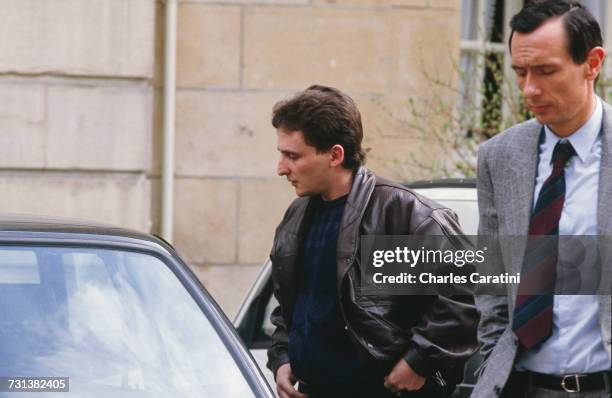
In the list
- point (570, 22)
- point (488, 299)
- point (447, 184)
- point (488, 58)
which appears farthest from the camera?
point (488, 58)

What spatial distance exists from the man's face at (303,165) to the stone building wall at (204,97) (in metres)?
5.63

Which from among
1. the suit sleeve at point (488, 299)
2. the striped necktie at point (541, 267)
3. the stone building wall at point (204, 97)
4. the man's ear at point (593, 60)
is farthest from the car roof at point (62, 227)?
the stone building wall at point (204, 97)

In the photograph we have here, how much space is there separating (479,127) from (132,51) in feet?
8.40

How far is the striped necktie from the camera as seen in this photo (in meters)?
3.45

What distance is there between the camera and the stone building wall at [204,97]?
9266mm

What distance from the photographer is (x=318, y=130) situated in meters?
3.84

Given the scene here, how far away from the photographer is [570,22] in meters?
3.56

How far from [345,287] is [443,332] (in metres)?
0.31

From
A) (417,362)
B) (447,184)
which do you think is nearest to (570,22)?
(417,362)

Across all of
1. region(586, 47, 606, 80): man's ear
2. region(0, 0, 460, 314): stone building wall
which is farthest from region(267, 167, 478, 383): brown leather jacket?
region(0, 0, 460, 314): stone building wall

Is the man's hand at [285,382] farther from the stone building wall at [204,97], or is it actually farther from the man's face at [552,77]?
the stone building wall at [204,97]

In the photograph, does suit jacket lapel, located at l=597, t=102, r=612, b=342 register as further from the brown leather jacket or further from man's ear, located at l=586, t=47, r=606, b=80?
the brown leather jacket

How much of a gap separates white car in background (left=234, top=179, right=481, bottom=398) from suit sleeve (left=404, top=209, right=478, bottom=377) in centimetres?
140

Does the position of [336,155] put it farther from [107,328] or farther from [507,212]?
[107,328]
